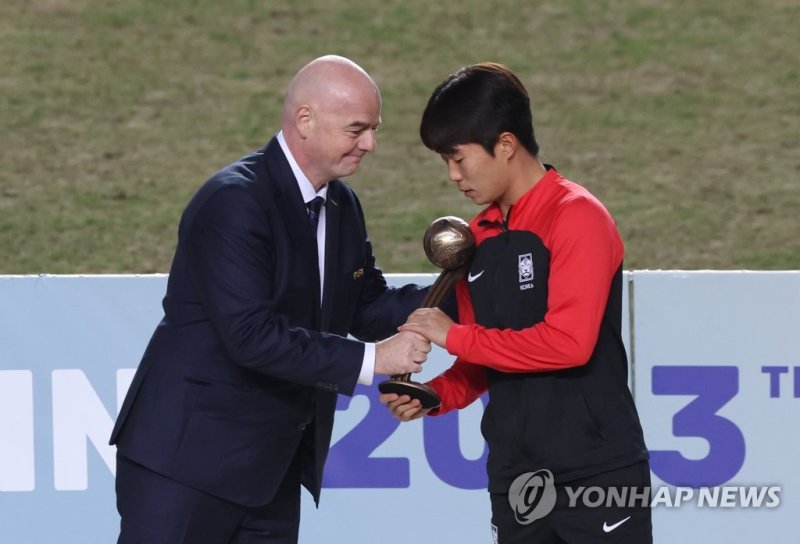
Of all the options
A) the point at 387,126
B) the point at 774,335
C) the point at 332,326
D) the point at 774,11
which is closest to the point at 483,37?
the point at 387,126

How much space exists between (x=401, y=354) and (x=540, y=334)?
1.70ft

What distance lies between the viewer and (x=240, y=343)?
12.2ft

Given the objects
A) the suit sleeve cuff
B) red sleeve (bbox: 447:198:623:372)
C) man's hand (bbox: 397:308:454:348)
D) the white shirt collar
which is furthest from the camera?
the white shirt collar

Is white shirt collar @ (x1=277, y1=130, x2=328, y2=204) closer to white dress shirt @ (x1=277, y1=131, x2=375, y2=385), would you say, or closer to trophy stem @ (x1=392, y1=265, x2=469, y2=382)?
white dress shirt @ (x1=277, y1=131, x2=375, y2=385)

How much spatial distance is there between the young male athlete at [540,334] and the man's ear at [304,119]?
0.43 meters

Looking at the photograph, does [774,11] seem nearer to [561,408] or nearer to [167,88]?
[167,88]

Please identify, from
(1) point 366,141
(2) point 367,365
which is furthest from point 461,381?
(1) point 366,141

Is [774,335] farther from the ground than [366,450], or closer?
farther from the ground

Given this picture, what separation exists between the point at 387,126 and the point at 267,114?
3.32 ft

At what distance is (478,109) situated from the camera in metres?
3.51

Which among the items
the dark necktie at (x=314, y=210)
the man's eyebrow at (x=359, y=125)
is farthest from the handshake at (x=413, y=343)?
the man's eyebrow at (x=359, y=125)

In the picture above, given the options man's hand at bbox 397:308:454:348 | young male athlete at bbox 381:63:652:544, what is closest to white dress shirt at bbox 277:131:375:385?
man's hand at bbox 397:308:454:348

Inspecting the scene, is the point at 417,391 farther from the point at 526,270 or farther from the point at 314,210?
the point at 314,210

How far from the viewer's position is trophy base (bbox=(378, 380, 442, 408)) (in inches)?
148
